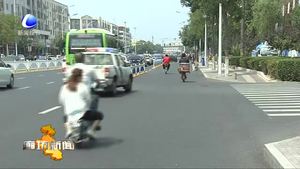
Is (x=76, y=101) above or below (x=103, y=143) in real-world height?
above

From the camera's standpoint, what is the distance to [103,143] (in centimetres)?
986

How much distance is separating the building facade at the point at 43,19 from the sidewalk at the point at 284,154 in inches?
3916

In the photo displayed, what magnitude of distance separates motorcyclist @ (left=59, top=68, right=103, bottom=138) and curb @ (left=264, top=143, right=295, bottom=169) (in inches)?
123

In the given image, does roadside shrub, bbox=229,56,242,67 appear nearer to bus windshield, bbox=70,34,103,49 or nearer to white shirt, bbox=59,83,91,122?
bus windshield, bbox=70,34,103,49

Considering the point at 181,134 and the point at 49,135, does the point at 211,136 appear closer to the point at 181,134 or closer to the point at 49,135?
the point at 181,134

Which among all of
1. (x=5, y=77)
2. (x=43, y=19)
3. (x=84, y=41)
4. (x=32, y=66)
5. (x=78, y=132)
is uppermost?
(x=43, y=19)

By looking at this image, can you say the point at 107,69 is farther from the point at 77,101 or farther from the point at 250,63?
the point at 250,63

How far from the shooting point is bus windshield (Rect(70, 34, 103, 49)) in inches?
1452

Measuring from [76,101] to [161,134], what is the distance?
7.14ft

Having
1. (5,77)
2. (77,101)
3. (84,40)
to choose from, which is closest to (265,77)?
(84,40)

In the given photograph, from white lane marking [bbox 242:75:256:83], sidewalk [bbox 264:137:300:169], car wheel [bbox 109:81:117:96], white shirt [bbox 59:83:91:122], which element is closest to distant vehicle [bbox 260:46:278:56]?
white lane marking [bbox 242:75:256:83]

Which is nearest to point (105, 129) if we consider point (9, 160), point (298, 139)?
point (9, 160)

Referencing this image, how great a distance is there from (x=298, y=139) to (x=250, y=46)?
62.5 metres
